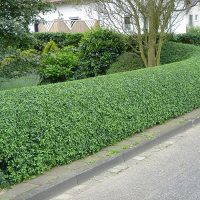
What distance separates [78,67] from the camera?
1473 cm

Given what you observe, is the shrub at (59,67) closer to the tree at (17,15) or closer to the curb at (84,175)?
the tree at (17,15)

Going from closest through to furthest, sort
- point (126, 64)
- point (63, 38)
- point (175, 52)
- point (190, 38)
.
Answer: point (126, 64)
point (175, 52)
point (190, 38)
point (63, 38)

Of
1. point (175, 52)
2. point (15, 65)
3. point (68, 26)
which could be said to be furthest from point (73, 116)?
point (68, 26)

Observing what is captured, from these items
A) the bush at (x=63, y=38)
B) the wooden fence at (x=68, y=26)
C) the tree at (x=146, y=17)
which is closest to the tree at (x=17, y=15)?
the tree at (x=146, y=17)

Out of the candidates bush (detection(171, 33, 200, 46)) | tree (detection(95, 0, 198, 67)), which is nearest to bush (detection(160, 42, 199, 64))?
tree (detection(95, 0, 198, 67))

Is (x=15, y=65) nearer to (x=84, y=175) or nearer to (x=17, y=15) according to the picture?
(x=17, y=15)

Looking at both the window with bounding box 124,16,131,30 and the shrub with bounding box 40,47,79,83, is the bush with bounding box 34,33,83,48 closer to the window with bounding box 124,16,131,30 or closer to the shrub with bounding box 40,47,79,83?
the shrub with bounding box 40,47,79,83

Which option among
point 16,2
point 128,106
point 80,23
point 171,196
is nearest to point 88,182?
point 171,196

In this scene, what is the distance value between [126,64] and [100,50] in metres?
1.23

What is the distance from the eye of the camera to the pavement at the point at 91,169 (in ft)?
15.8

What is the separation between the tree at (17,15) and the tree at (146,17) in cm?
374

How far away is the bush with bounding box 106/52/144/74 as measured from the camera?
44.3ft

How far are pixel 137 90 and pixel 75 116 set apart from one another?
1.94 metres

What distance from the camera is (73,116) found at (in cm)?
577
